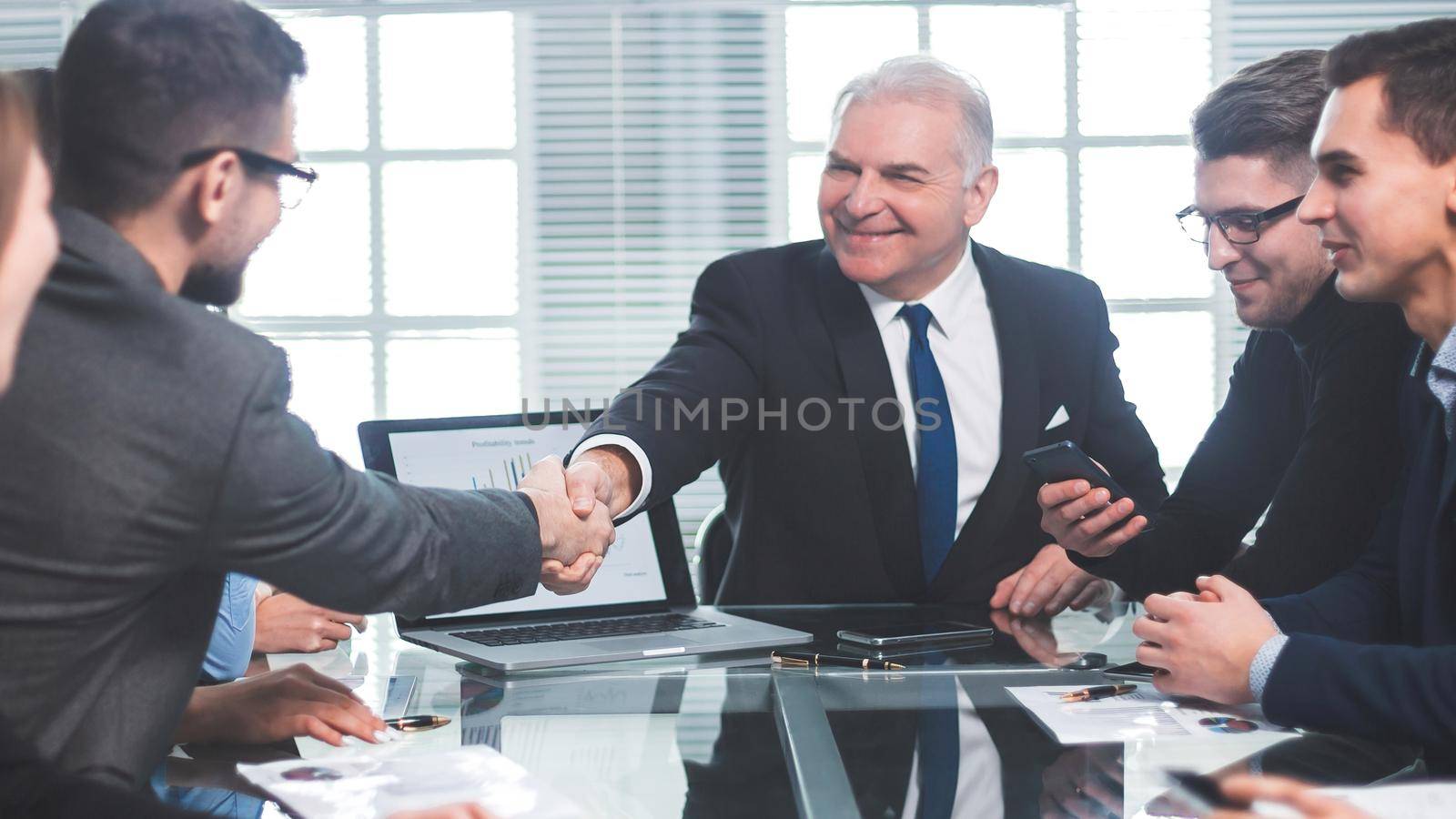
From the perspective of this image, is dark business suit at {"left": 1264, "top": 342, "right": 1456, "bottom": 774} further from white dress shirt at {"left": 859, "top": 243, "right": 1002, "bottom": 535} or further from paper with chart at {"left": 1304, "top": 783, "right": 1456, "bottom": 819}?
white dress shirt at {"left": 859, "top": 243, "right": 1002, "bottom": 535}

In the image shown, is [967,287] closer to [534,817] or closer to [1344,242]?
[1344,242]

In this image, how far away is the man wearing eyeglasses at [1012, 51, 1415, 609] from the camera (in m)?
1.93

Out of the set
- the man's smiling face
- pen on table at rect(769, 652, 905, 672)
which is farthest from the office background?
pen on table at rect(769, 652, 905, 672)

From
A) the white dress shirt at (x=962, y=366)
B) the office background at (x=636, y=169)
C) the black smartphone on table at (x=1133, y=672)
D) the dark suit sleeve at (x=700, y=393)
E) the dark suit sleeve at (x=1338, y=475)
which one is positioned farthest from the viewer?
the office background at (x=636, y=169)

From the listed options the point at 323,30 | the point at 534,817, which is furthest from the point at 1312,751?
the point at 323,30

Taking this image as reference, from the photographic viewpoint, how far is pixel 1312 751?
1.32 meters

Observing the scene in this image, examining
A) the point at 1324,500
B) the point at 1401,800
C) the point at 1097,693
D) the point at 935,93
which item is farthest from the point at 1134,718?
the point at 935,93

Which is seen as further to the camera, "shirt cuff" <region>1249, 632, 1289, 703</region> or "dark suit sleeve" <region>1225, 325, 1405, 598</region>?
"dark suit sleeve" <region>1225, 325, 1405, 598</region>

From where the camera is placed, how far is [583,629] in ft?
6.42

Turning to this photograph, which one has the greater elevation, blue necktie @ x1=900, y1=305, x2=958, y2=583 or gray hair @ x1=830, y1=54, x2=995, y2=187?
gray hair @ x1=830, y1=54, x2=995, y2=187

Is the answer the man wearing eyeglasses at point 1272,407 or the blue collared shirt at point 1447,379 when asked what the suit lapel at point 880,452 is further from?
the blue collared shirt at point 1447,379

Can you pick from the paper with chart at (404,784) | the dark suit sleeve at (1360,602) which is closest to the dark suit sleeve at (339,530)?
the paper with chart at (404,784)

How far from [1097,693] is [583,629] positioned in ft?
2.56

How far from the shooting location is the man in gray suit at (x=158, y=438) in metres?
1.00
